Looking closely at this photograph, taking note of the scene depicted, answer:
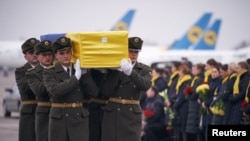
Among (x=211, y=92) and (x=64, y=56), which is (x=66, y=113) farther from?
(x=211, y=92)

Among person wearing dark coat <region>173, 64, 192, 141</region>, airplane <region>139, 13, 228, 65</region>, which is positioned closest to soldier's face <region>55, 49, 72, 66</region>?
person wearing dark coat <region>173, 64, 192, 141</region>

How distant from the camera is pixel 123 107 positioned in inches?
446

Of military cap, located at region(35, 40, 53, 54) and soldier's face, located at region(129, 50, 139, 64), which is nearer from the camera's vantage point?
soldier's face, located at region(129, 50, 139, 64)

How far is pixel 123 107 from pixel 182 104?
5547 mm

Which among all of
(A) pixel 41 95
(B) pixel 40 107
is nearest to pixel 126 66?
(A) pixel 41 95

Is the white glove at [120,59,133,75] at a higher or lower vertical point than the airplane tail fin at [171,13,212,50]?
higher

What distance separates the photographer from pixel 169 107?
56.0 feet

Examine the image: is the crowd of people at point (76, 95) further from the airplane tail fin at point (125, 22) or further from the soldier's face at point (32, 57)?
the airplane tail fin at point (125, 22)

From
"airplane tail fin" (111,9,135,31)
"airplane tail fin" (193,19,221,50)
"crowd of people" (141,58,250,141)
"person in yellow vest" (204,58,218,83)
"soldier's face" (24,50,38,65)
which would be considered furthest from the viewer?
"airplane tail fin" (111,9,135,31)

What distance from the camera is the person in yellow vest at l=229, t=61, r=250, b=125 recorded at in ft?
47.4

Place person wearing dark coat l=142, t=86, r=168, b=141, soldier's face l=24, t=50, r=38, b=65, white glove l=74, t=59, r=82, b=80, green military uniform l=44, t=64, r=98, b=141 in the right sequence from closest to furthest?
white glove l=74, t=59, r=82, b=80 < green military uniform l=44, t=64, r=98, b=141 < soldier's face l=24, t=50, r=38, b=65 < person wearing dark coat l=142, t=86, r=168, b=141

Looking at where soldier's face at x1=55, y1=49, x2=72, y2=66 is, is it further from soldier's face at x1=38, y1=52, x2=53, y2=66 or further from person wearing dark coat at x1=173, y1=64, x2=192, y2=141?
person wearing dark coat at x1=173, y1=64, x2=192, y2=141

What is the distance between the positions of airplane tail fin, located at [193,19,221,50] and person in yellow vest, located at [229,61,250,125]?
48.6m

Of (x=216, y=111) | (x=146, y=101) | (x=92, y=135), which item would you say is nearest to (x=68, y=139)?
(x=92, y=135)
